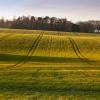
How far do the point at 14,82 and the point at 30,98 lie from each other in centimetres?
662

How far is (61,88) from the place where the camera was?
2075 cm

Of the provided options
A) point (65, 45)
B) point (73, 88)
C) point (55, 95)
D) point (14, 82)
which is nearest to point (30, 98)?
point (55, 95)

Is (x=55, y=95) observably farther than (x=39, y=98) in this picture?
Yes

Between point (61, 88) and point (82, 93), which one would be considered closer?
point (82, 93)

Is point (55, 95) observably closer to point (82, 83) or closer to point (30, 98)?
point (30, 98)

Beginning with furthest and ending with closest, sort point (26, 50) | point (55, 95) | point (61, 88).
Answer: point (26, 50) < point (61, 88) < point (55, 95)

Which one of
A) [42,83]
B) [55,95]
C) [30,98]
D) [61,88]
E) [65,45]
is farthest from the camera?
[65,45]

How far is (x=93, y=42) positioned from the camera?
8531 cm

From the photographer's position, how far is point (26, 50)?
70.9 meters

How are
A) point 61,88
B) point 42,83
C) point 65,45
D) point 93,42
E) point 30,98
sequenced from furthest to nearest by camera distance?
point 93,42
point 65,45
point 42,83
point 61,88
point 30,98

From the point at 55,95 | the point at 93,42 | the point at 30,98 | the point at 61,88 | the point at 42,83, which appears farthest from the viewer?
the point at 93,42

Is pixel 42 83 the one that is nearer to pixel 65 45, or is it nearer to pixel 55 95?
pixel 55 95

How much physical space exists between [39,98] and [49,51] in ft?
180

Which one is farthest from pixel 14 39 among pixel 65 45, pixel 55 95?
pixel 55 95
